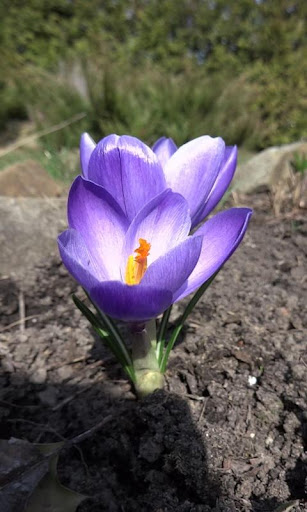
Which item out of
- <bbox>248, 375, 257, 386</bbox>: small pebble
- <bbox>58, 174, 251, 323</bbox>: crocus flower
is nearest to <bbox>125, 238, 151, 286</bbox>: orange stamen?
<bbox>58, 174, 251, 323</bbox>: crocus flower

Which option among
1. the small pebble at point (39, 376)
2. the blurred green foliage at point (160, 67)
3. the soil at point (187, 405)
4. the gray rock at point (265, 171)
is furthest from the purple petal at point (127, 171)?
the blurred green foliage at point (160, 67)

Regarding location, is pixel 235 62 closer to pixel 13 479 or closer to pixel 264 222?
pixel 264 222

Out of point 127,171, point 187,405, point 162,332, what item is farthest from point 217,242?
point 187,405

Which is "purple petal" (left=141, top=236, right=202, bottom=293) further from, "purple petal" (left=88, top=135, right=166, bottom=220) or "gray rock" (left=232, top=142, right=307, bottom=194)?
"gray rock" (left=232, top=142, right=307, bottom=194)

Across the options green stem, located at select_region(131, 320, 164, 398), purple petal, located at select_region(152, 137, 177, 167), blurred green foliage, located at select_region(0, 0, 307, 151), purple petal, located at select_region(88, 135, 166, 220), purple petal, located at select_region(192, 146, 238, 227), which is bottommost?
blurred green foliage, located at select_region(0, 0, 307, 151)

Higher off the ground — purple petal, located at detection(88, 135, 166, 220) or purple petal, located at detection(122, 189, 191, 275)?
purple petal, located at detection(88, 135, 166, 220)

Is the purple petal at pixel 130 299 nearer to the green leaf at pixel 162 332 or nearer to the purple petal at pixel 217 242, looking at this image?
the purple petal at pixel 217 242

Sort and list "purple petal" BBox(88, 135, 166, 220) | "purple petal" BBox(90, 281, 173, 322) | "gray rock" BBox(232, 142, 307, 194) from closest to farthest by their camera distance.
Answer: "purple petal" BBox(90, 281, 173, 322), "purple petal" BBox(88, 135, 166, 220), "gray rock" BBox(232, 142, 307, 194)

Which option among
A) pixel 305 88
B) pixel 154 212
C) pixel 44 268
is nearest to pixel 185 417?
pixel 154 212
